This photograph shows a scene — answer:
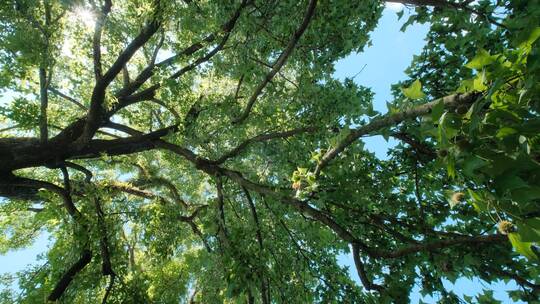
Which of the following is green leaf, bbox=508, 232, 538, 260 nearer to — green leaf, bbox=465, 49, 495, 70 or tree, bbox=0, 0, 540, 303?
tree, bbox=0, 0, 540, 303

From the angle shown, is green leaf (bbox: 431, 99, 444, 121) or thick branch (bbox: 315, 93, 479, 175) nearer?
green leaf (bbox: 431, 99, 444, 121)

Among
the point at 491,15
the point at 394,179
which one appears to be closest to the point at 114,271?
the point at 394,179

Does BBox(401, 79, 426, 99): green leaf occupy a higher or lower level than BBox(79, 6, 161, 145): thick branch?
lower

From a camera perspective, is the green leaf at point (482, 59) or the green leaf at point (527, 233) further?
the green leaf at point (482, 59)

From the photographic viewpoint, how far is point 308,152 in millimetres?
7699

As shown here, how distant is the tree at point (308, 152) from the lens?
204 cm

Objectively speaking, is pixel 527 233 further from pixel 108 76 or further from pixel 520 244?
pixel 108 76

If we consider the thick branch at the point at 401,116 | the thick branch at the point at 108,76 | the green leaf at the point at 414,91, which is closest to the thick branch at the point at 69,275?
the thick branch at the point at 108,76

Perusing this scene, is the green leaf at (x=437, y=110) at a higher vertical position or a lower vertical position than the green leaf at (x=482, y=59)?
lower

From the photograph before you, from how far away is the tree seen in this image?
6.69 ft

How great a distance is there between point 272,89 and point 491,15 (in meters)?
4.08

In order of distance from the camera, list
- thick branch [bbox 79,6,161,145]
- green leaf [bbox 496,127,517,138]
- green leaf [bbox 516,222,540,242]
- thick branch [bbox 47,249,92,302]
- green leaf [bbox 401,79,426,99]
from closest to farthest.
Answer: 1. green leaf [bbox 516,222,540,242]
2. green leaf [bbox 496,127,517,138]
3. green leaf [bbox 401,79,426,99]
4. thick branch [bbox 47,249,92,302]
5. thick branch [bbox 79,6,161,145]

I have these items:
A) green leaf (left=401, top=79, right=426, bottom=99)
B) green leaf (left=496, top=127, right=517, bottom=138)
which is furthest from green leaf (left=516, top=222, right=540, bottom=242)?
green leaf (left=401, top=79, right=426, bottom=99)

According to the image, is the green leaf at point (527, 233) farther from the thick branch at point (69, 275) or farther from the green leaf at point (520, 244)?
the thick branch at point (69, 275)
